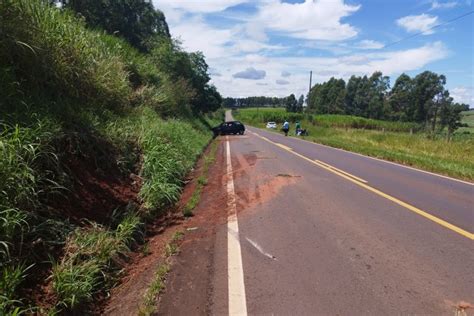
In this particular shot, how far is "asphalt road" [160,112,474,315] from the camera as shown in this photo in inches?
142

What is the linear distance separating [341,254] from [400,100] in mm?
99336

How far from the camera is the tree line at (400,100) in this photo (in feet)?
292

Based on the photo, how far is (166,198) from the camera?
24.2 feet

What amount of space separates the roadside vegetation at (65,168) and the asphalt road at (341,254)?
1073 mm

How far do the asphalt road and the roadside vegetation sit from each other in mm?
1073

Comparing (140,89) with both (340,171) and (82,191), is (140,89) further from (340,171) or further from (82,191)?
(82,191)

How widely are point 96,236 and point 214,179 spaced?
5.83m

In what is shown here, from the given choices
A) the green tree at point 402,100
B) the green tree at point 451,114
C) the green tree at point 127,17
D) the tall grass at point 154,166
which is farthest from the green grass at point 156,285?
the green tree at point 402,100

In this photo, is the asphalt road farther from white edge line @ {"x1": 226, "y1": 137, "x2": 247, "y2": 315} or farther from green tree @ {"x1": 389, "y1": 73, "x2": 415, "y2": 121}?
green tree @ {"x1": 389, "y1": 73, "x2": 415, "y2": 121}

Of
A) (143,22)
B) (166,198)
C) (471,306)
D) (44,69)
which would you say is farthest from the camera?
(143,22)

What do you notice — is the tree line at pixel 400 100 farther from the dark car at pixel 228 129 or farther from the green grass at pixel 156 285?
the green grass at pixel 156 285

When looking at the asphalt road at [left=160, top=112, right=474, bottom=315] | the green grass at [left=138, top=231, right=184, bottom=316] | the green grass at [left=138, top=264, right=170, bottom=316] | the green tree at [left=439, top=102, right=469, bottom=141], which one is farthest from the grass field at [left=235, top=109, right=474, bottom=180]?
the green tree at [left=439, top=102, right=469, bottom=141]

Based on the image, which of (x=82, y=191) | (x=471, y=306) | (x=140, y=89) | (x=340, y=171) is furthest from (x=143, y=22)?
(x=471, y=306)

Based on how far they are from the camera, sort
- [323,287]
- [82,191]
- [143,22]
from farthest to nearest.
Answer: [143,22] < [82,191] < [323,287]
